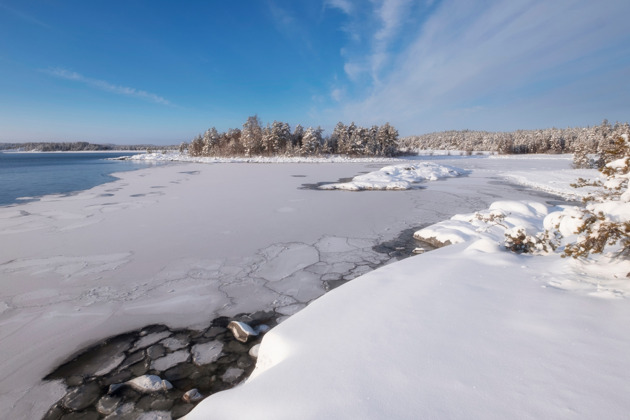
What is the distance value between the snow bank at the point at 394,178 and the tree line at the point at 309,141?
28424mm

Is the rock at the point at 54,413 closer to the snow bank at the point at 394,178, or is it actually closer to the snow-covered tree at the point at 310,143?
the snow bank at the point at 394,178

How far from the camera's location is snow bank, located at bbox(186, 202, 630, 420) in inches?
61.9

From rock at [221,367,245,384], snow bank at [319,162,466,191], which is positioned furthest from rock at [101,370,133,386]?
snow bank at [319,162,466,191]

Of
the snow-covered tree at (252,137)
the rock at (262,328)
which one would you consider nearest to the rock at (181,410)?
the rock at (262,328)

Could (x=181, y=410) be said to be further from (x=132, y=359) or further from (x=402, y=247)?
(x=402, y=247)

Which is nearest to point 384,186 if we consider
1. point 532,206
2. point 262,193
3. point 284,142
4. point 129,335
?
point 262,193

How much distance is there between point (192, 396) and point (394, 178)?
17140mm

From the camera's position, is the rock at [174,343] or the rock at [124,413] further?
the rock at [174,343]

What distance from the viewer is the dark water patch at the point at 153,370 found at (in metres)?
2.47

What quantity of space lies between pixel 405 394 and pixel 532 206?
325 inches

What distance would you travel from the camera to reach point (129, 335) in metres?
3.40

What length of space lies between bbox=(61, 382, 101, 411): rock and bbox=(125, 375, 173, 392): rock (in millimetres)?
271

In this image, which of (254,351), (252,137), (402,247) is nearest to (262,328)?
(254,351)

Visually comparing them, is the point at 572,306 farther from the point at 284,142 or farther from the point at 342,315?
the point at 284,142
